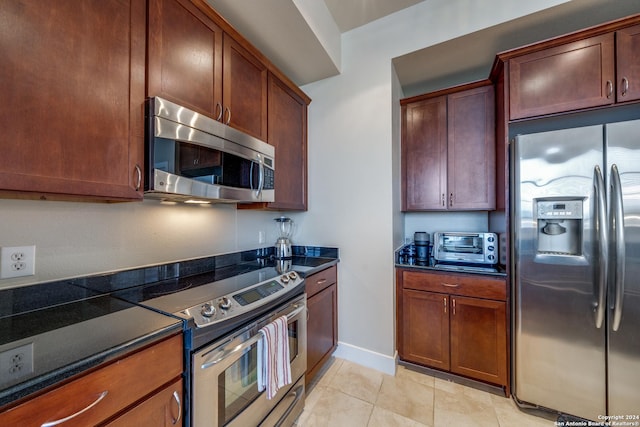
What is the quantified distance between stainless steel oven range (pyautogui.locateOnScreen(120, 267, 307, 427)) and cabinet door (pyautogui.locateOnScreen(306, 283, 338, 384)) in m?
0.19

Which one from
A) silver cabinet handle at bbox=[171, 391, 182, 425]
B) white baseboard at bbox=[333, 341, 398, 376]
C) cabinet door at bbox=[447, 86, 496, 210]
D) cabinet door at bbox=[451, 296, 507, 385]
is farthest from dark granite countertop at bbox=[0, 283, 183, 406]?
cabinet door at bbox=[447, 86, 496, 210]

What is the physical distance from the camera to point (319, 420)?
1592 millimetres

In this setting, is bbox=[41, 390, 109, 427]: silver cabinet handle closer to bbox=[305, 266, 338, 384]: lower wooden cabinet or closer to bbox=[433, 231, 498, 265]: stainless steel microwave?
bbox=[305, 266, 338, 384]: lower wooden cabinet

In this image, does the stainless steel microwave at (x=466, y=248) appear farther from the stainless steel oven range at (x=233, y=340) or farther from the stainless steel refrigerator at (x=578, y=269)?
the stainless steel oven range at (x=233, y=340)

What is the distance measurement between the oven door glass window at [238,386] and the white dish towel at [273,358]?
0.03 meters

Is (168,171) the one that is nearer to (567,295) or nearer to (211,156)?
(211,156)

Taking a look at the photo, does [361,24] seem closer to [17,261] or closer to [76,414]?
[17,261]

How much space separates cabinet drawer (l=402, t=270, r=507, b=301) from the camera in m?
1.81

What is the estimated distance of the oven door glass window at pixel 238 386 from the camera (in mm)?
1076

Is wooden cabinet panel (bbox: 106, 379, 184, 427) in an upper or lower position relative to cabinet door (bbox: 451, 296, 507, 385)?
upper

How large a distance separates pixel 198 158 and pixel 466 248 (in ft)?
7.00

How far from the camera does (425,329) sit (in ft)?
6.67

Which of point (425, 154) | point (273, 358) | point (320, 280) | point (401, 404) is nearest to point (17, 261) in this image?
point (273, 358)

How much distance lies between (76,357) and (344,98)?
2.35 metres
